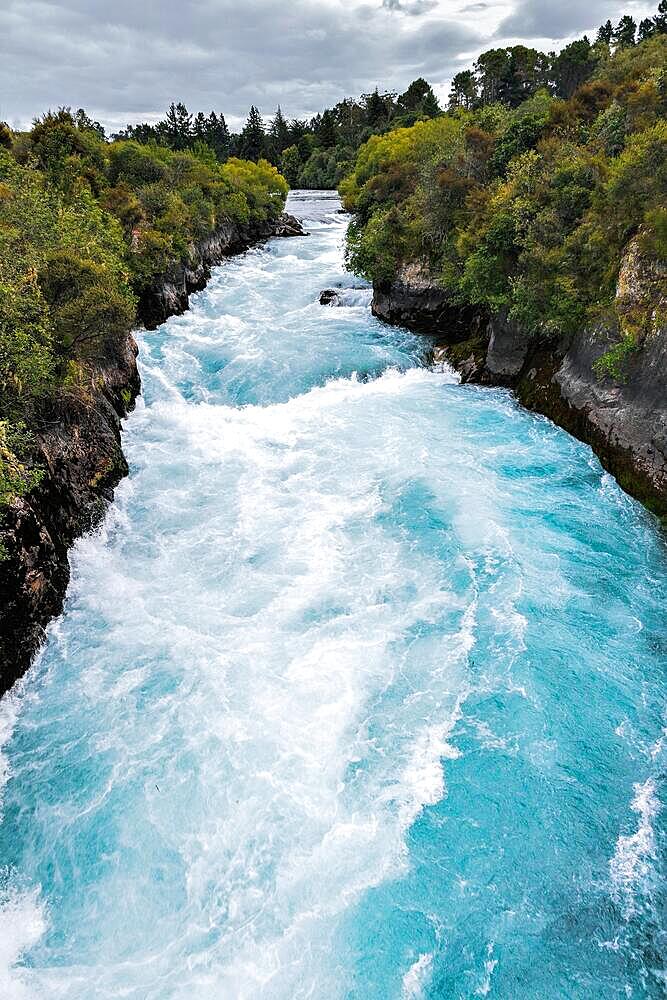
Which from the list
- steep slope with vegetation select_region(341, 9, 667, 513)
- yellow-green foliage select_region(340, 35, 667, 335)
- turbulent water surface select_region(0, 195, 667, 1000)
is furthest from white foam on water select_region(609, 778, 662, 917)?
yellow-green foliage select_region(340, 35, 667, 335)

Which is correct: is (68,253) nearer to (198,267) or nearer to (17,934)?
(17,934)

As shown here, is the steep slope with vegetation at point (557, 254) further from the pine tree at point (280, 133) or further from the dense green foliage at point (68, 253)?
the pine tree at point (280, 133)

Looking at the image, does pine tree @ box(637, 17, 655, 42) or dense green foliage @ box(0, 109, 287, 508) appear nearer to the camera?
dense green foliage @ box(0, 109, 287, 508)

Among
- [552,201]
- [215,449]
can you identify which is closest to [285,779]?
[215,449]

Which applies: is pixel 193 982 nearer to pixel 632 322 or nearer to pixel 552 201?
pixel 632 322

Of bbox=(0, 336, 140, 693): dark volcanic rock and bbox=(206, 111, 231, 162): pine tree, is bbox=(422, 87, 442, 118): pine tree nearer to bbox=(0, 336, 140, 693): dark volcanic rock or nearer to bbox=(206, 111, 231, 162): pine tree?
bbox=(206, 111, 231, 162): pine tree
